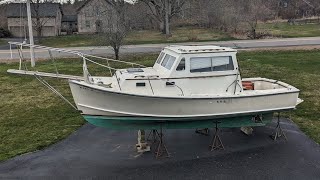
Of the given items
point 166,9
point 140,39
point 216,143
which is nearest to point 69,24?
point 140,39

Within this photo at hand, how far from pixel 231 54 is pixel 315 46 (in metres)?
21.8

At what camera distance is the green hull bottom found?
1070 cm

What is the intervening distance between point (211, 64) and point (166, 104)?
6.10ft

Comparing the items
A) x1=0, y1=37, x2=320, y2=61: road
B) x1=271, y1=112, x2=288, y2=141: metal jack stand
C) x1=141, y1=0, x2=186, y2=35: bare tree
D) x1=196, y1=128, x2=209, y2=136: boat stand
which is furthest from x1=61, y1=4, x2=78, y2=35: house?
x1=271, y1=112, x2=288, y2=141: metal jack stand

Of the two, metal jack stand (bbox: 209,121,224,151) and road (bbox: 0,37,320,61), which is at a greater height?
road (bbox: 0,37,320,61)

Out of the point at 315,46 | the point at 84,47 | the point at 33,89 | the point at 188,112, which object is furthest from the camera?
→ the point at 84,47

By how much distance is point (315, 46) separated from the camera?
30.6 m

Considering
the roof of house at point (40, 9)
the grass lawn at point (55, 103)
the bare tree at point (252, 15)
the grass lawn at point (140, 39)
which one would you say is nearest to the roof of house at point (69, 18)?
the roof of house at point (40, 9)

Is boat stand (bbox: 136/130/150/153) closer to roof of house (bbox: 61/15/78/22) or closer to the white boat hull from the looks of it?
the white boat hull

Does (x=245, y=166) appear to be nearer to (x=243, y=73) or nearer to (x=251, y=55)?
(x=243, y=73)

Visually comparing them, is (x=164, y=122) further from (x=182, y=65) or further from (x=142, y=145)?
(x=182, y=65)

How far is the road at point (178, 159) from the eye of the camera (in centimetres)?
948

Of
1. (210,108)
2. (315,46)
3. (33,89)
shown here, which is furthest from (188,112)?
(315,46)

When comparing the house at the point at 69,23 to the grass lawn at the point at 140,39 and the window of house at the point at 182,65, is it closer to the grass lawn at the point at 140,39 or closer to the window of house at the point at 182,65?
the grass lawn at the point at 140,39
